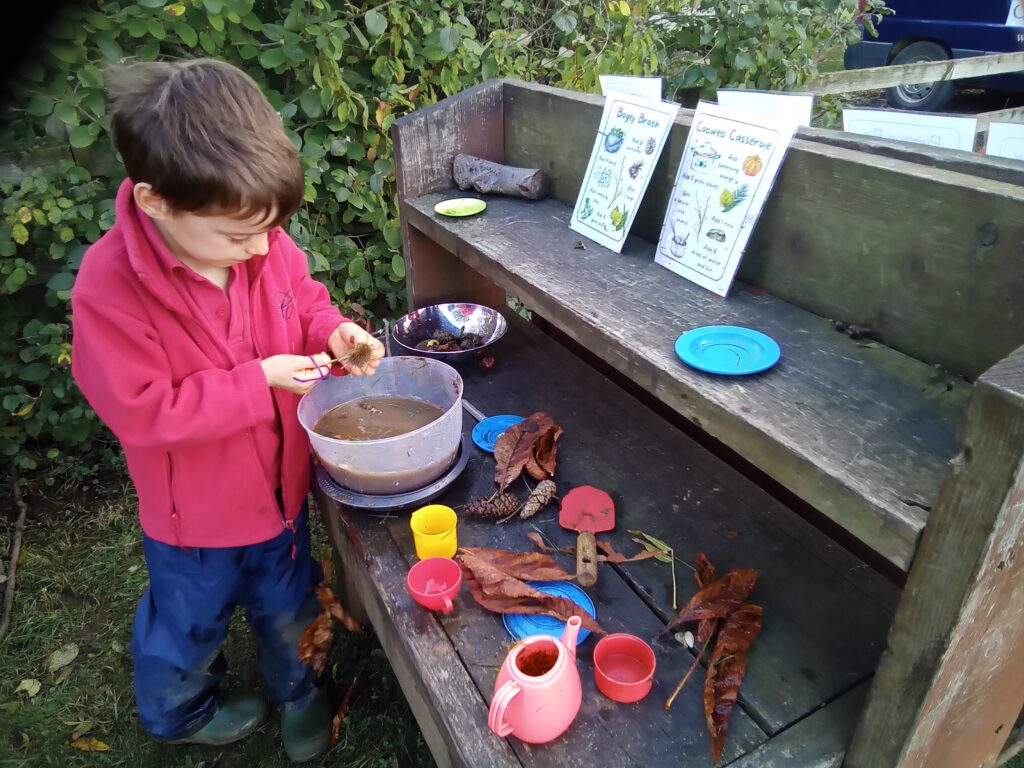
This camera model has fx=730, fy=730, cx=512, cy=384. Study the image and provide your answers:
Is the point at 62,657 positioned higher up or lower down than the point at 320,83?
lower down

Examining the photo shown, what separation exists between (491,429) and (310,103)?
5.62ft

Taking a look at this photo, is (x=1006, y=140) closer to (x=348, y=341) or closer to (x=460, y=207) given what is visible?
(x=460, y=207)

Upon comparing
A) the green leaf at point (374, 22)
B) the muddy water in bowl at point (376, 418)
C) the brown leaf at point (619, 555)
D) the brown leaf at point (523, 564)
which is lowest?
the brown leaf at point (619, 555)

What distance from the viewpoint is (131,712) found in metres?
2.34

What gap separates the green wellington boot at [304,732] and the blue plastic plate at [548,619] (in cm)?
94

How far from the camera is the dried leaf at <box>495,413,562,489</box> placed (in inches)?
77.4

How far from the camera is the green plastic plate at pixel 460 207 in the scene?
225cm

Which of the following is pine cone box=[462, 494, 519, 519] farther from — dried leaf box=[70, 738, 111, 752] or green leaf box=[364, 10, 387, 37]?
green leaf box=[364, 10, 387, 37]

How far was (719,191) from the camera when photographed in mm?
1616

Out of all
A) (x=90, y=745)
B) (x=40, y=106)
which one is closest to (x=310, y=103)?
(x=40, y=106)

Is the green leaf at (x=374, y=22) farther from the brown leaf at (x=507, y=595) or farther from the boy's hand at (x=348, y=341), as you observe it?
the brown leaf at (x=507, y=595)

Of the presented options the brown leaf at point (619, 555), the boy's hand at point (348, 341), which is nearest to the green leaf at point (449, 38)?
the boy's hand at point (348, 341)

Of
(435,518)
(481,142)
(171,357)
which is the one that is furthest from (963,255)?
(481,142)

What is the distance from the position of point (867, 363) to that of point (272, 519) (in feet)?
4.62
